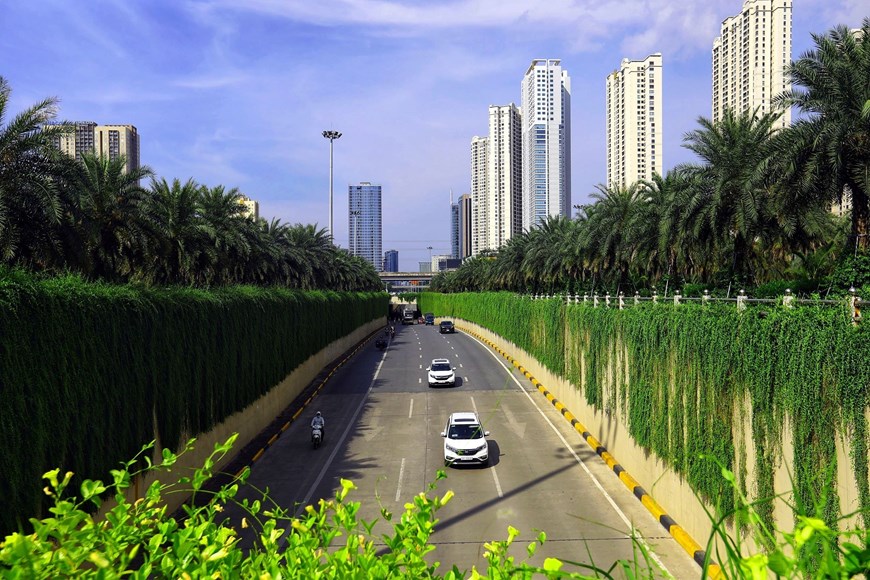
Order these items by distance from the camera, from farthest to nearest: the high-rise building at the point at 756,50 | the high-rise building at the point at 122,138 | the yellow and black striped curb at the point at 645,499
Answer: the high-rise building at the point at 756,50 < the high-rise building at the point at 122,138 < the yellow and black striped curb at the point at 645,499

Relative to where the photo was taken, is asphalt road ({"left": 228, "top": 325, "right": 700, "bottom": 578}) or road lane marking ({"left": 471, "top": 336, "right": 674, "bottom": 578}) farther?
→ asphalt road ({"left": 228, "top": 325, "right": 700, "bottom": 578})

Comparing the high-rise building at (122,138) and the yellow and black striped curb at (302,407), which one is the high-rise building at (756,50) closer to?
the yellow and black striped curb at (302,407)

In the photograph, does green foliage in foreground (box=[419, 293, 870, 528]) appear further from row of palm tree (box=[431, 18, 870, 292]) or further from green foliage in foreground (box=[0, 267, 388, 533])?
green foliage in foreground (box=[0, 267, 388, 533])

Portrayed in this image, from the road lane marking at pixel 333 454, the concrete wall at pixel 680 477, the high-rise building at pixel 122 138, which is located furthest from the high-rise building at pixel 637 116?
the concrete wall at pixel 680 477

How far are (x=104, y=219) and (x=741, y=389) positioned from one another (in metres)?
22.1

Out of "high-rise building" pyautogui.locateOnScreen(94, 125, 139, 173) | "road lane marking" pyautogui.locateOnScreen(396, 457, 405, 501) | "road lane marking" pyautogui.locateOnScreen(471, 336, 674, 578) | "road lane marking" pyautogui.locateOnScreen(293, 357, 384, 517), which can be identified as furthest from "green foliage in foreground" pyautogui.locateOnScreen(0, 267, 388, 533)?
"high-rise building" pyautogui.locateOnScreen(94, 125, 139, 173)

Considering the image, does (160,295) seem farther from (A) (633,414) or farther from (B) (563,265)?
(B) (563,265)

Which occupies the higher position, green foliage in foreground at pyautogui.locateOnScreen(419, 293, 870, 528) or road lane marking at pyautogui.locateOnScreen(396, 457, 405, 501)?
green foliage in foreground at pyautogui.locateOnScreen(419, 293, 870, 528)

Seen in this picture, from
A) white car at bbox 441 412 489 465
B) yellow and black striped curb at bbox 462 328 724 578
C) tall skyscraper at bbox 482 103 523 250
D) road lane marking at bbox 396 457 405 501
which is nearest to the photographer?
yellow and black striped curb at bbox 462 328 724 578

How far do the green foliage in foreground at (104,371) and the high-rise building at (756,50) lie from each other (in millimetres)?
113724

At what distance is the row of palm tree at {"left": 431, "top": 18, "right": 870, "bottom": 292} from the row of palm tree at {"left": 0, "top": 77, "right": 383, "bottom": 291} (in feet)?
61.8

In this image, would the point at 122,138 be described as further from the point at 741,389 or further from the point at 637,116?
the point at 637,116

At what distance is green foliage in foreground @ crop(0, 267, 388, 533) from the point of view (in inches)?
376

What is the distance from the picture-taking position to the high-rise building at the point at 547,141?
17275 centimetres
